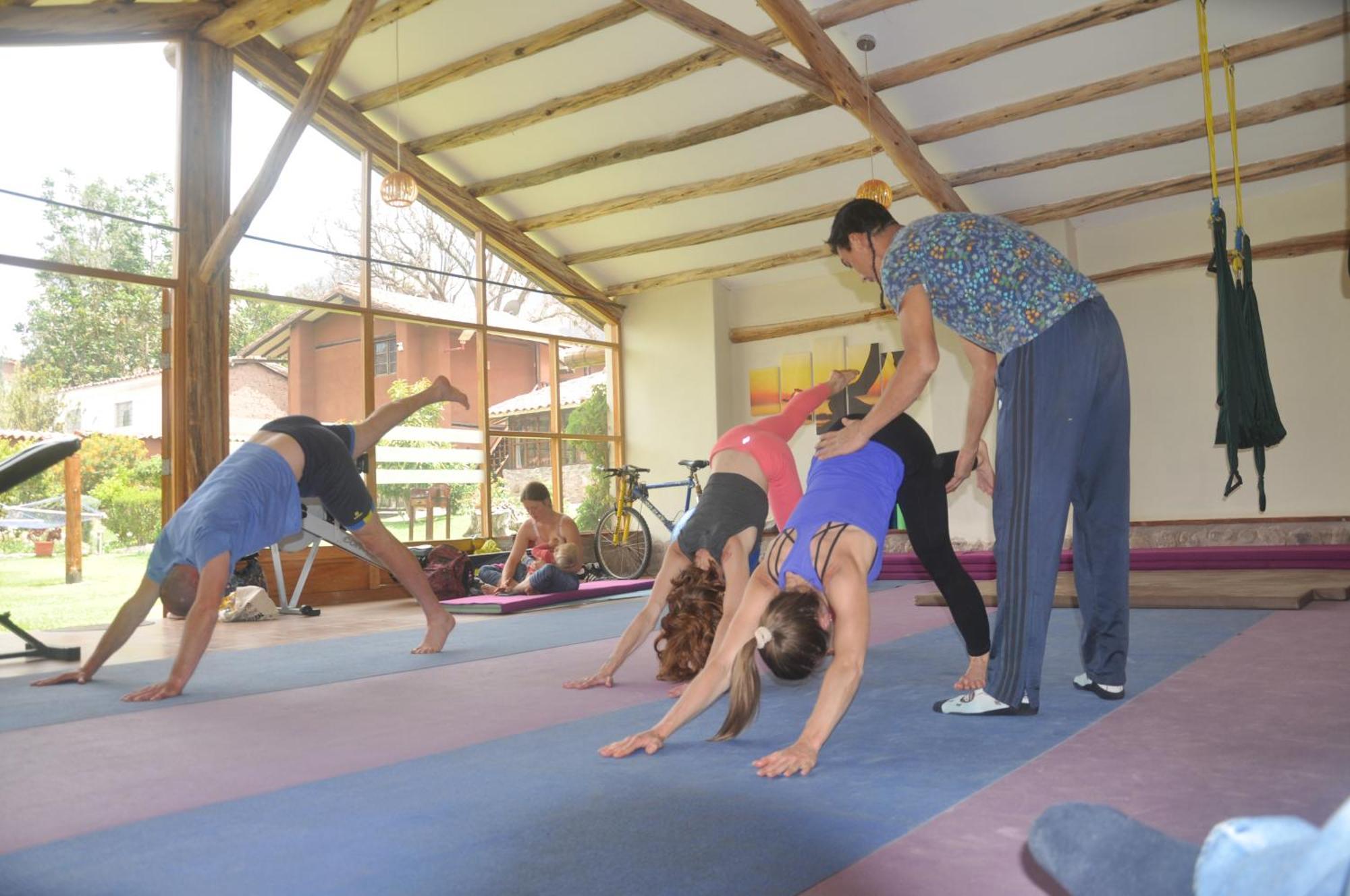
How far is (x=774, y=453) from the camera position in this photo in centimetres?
364

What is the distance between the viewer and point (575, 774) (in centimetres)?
219

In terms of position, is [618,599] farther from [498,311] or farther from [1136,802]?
[1136,802]

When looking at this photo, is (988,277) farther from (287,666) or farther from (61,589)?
(61,589)

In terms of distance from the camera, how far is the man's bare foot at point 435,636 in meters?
4.64

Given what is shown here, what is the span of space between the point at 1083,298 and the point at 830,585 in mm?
1026

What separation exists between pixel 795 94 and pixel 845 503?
655 centimetres

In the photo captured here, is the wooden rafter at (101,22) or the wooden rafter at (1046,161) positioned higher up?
the wooden rafter at (101,22)

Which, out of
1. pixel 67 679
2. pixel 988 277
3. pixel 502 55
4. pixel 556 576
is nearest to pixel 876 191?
pixel 502 55

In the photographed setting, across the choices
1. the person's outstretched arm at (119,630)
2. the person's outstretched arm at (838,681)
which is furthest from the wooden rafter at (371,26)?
the person's outstretched arm at (838,681)

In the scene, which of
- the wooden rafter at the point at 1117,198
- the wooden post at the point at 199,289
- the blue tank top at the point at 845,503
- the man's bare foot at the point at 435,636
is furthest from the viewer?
the wooden rafter at the point at 1117,198

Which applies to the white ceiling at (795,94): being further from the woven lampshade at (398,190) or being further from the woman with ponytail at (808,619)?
the woman with ponytail at (808,619)

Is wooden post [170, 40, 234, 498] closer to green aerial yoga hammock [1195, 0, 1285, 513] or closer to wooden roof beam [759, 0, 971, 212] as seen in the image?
wooden roof beam [759, 0, 971, 212]

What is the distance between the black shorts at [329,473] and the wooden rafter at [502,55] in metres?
4.78

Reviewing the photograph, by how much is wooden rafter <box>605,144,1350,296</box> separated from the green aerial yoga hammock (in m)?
2.43
